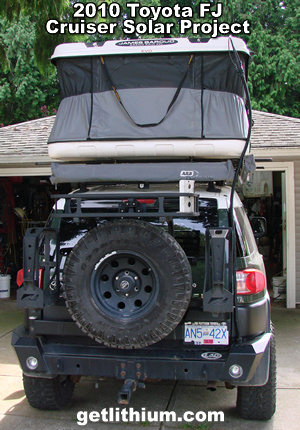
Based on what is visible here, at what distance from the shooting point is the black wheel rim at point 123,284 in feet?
11.3

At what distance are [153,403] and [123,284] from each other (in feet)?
5.31

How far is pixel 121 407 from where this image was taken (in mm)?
4387

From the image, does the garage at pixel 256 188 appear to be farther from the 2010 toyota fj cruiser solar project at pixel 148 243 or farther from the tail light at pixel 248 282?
the tail light at pixel 248 282

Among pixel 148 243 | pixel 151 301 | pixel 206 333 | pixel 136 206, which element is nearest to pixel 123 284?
pixel 151 301

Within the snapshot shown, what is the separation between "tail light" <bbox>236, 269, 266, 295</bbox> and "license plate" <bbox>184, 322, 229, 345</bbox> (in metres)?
0.30

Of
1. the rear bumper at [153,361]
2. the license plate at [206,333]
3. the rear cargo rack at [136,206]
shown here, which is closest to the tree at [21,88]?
the rear cargo rack at [136,206]

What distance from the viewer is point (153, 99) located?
179 inches

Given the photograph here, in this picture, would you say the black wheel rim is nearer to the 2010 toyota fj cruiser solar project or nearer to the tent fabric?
the 2010 toyota fj cruiser solar project

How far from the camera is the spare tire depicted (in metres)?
3.36

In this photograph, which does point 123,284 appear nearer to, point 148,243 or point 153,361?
point 148,243

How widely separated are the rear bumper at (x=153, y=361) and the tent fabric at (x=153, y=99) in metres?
1.84

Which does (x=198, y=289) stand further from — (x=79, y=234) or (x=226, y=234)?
(x=79, y=234)

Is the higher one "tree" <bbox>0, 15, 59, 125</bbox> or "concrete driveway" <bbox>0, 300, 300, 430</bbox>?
"tree" <bbox>0, 15, 59, 125</bbox>

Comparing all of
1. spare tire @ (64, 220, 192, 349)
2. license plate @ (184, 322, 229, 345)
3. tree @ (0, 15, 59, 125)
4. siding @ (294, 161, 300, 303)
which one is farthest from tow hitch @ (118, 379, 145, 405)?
tree @ (0, 15, 59, 125)
